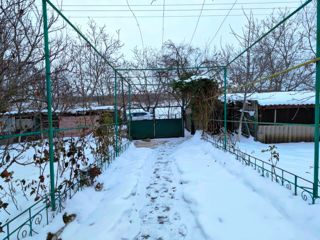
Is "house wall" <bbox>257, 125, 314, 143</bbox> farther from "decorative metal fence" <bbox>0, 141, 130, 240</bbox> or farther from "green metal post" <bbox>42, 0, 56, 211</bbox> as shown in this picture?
"green metal post" <bbox>42, 0, 56, 211</bbox>

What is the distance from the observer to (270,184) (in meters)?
2.73

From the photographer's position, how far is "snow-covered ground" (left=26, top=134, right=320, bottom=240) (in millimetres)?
1944

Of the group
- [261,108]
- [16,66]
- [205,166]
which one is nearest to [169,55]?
[261,108]

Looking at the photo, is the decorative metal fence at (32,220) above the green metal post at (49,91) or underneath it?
underneath

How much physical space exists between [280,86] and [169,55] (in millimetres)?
6864

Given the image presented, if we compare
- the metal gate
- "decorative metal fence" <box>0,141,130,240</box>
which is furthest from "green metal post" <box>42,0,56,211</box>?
the metal gate

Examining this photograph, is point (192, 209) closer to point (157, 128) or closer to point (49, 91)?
point (49, 91)

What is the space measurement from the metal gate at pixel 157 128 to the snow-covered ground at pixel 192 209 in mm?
6423

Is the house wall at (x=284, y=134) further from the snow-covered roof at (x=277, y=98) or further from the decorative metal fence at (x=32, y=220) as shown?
the decorative metal fence at (x=32, y=220)

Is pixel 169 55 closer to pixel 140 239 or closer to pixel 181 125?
pixel 181 125

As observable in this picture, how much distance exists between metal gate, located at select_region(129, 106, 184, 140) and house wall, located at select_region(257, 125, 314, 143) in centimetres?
383

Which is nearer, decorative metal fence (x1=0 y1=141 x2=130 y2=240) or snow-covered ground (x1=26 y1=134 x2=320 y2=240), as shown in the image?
decorative metal fence (x1=0 y1=141 x2=130 y2=240)

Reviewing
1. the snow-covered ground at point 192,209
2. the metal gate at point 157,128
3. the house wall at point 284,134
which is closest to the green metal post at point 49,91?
the snow-covered ground at point 192,209

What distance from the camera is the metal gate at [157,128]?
1029 centimetres
